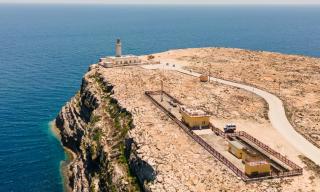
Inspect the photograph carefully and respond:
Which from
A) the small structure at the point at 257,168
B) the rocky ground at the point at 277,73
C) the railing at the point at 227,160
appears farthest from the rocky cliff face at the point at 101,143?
the rocky ground at the point at 277,73

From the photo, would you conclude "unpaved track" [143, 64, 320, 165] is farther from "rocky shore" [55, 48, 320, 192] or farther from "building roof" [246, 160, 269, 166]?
"building roof" [246, 160, 269, 166]

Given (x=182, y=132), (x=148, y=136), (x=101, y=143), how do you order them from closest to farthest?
(x=148, y=136)
(x=182, y=132)
(x=101, y=143)

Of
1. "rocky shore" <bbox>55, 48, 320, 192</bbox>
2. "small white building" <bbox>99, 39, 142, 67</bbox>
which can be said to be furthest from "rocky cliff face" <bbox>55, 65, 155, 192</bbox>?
"small white building" <bbox>99, 39, 142, 67</bbox>

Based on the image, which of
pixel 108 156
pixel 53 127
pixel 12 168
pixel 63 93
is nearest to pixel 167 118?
pixel 108 156

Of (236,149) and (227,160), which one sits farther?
(236,149)

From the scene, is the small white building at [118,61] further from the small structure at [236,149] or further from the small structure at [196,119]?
the small structure at [236,149]

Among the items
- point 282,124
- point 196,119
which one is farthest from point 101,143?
point 282,124

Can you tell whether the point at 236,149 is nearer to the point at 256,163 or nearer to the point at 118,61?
the point at 256,163
